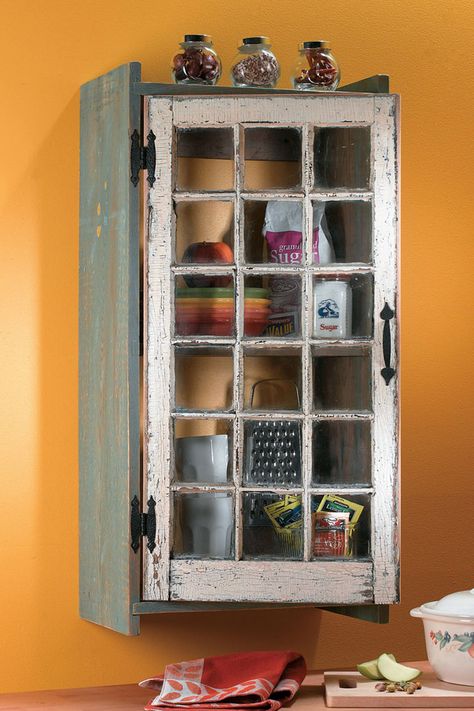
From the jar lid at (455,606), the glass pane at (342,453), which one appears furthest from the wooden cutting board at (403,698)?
the glass pane at (342,453)

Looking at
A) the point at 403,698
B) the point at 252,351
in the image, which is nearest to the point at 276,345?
the point at 252,351

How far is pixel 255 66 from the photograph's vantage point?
2.30 metres

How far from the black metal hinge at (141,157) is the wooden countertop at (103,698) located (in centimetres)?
108

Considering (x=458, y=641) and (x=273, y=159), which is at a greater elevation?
(x=273, y=159)

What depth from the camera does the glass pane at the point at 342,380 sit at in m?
2.19

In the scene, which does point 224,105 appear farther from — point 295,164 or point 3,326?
point 3,326

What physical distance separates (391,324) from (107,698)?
3.27ft

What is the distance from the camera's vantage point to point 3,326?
240 cm

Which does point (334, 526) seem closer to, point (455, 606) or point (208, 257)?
point (455, 606)

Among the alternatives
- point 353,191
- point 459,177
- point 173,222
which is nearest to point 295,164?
point 353,191

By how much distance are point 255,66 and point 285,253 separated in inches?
17.0


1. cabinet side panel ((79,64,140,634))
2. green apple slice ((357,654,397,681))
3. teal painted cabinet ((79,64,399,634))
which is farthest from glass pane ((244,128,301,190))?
green apple slice ((357,654,397,681))

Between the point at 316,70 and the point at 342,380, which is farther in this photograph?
the point at 316,70

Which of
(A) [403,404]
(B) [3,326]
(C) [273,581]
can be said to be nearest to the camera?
(C) [273,581]
